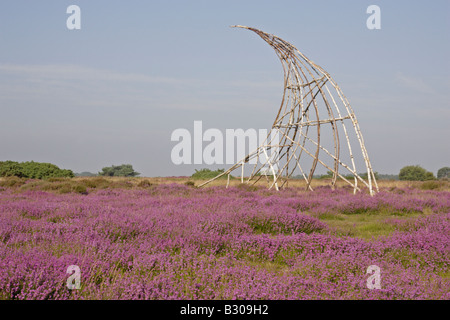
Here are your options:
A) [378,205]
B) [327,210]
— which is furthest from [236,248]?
[378,205]

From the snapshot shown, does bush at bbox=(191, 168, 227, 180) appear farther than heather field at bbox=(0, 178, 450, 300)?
Yes

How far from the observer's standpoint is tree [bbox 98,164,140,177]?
62.3m

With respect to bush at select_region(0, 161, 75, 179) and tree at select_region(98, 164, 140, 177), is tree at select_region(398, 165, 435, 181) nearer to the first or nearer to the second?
bush at select_region(0, 161, 75, 179)

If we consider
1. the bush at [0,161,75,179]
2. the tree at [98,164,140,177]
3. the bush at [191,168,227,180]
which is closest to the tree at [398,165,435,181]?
the bush at [191,168,227,180]

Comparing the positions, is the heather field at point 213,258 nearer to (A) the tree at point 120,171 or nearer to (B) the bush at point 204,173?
(B) the bush at point 204,173

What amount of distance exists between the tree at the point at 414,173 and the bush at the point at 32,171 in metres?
38.0

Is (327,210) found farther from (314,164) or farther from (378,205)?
(314,164)

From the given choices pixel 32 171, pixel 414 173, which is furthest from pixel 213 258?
pixel 414 173

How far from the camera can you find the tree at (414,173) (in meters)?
44.5

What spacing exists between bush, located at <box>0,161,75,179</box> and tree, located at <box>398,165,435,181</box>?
125 feet

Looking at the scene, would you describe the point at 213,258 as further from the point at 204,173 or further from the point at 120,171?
the point at 120,171

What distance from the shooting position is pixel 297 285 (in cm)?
353

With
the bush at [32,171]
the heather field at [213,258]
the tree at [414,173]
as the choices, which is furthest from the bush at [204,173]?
the heather field at [213,258]
